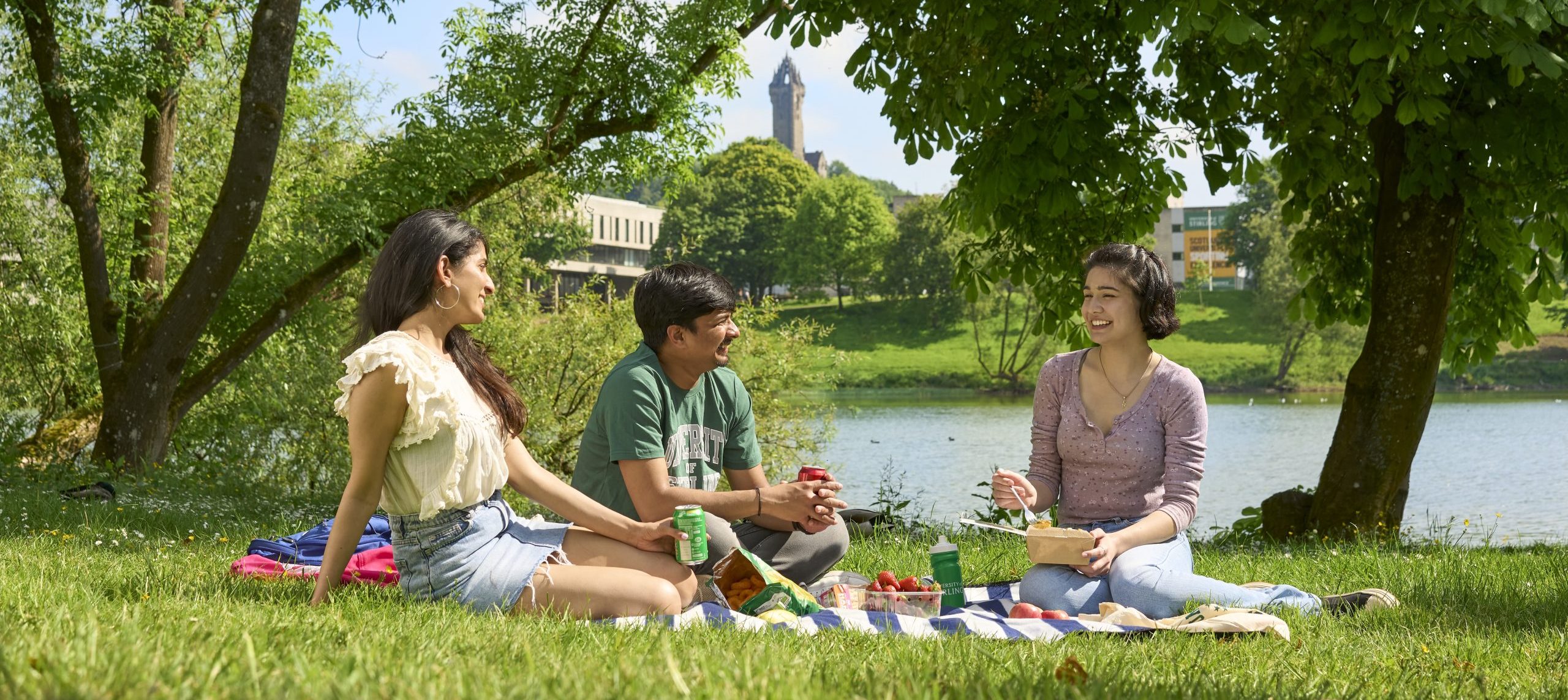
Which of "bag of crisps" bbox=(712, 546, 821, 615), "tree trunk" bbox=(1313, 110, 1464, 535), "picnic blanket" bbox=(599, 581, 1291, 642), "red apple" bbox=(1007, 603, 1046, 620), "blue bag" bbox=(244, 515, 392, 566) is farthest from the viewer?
"tree trunk" bbox=(1313, 110, 1464, 535)

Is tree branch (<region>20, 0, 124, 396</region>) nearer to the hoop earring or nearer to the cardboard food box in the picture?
the hoop earring

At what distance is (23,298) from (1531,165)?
50.1 ft

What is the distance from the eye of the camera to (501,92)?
12.9 meters

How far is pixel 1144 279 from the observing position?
5.22 metres

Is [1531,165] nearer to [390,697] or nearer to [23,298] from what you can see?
[390,697]

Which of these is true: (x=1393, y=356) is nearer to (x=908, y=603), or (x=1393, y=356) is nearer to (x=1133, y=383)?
(x=1133, y=383)

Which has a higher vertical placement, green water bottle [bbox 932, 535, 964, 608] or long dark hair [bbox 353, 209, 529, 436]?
long dark hair [bbox 353, 209, 529, 436]

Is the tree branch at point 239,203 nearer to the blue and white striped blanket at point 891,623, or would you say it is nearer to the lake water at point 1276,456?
the lake water at point 1276,456

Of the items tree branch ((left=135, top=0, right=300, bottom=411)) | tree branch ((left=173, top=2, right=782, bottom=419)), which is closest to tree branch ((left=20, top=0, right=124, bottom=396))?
tree branch ((left=135, top=0, right=300, bottom=411))

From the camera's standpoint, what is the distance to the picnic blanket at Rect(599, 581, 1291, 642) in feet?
13.4

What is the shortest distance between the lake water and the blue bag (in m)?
6.96

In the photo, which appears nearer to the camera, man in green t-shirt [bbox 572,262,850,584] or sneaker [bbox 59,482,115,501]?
man in green t-shirt [bbox 572,262,850,584]

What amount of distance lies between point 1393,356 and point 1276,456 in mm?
18246

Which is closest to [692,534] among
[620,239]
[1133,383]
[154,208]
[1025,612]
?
[1025,612]
